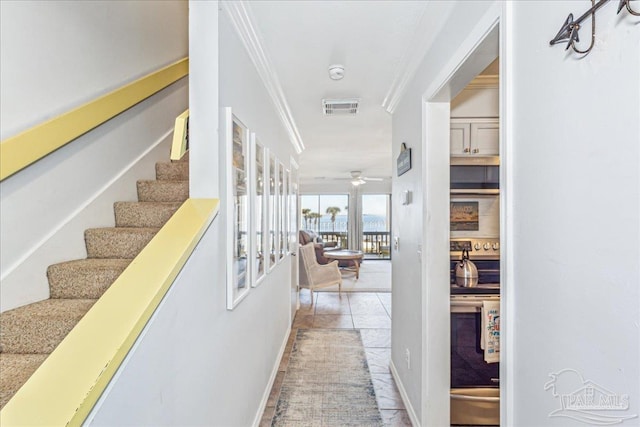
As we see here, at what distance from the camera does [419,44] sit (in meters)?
1.95

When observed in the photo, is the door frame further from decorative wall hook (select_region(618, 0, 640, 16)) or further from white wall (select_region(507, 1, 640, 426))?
decorative wall hook (select_region(618, 0, 640, 16))

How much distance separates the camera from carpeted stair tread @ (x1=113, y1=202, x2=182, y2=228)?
6.29 feet

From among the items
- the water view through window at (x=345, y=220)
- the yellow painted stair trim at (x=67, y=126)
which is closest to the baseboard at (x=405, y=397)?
the yellow painted stair trim at (x=67, y=126)

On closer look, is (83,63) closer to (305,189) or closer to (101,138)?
(101,138)

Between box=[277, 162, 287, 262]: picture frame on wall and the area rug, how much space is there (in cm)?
108

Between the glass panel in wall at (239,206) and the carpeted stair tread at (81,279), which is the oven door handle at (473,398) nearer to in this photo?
the glass panel in wall at (239,206)

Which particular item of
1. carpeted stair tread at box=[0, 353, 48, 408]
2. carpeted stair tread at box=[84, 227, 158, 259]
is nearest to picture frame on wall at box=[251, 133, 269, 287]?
carpeted stair tread at box=[84, 227, 158, 259]

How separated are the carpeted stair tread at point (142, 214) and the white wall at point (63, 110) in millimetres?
72

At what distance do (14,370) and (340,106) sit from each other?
2.96 metres

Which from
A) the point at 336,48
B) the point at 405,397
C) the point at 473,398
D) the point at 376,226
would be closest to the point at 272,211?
the point at 336,48

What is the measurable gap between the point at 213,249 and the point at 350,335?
2.90 metres

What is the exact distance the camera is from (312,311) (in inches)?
189

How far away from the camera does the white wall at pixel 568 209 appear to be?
60 centimetres

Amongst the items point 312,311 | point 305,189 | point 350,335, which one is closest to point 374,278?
point 312,311
